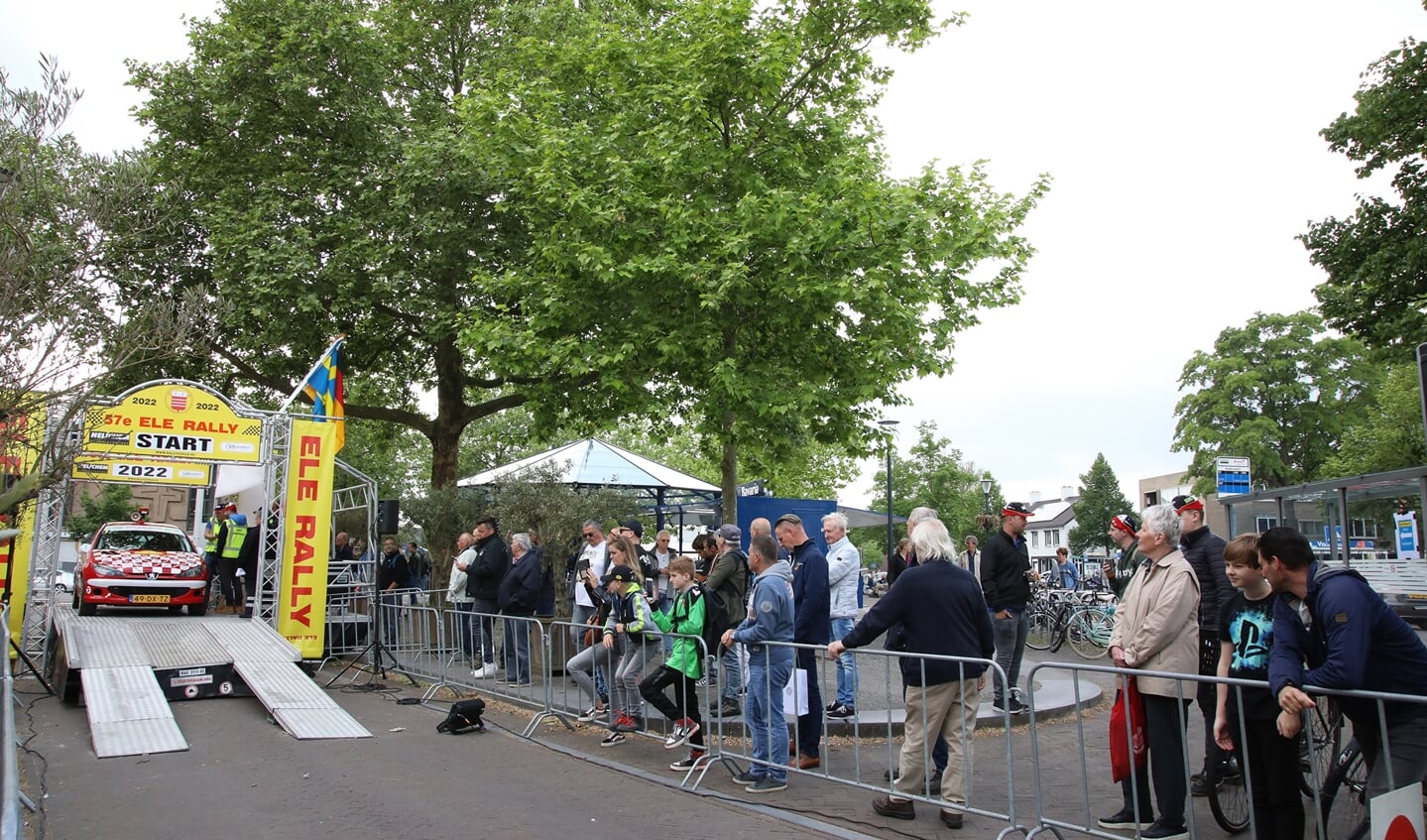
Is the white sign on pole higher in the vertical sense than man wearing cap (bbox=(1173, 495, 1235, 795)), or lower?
lower

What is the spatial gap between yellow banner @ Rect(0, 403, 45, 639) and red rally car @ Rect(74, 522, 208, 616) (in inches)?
51.3

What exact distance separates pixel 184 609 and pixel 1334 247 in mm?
23894

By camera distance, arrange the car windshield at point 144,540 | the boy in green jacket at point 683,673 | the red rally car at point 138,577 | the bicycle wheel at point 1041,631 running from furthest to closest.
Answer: the bicycle wheel at point 1041,631 < the car windshield at point 144,540 < the red rally car at point 138,577 < the boy in green jacket at point 683,673

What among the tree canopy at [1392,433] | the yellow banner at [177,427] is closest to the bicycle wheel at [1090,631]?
the yellow banner at [177,427]

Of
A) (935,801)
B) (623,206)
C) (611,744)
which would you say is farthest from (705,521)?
(935,801)

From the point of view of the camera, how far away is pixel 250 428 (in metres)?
14.2

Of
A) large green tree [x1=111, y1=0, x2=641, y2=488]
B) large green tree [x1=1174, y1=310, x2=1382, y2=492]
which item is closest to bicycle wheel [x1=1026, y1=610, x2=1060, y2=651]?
large green tree [x1=111, y1=0, x2=641, y2=488]

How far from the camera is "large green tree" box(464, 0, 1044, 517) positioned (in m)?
14.0

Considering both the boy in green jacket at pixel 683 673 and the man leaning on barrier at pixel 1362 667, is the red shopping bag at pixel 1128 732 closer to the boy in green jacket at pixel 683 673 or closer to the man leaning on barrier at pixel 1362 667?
the man leaning on barrier at pixel 1362 667

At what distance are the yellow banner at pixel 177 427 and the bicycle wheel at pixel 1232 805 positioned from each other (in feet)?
40.7

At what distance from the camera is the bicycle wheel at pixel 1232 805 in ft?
20.1

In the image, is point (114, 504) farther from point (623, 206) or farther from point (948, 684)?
point (948, 684)

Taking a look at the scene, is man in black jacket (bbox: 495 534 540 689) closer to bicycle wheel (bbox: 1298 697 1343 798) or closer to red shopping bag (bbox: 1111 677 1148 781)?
red shopping bag (bbox: 1111 677 1148 781)

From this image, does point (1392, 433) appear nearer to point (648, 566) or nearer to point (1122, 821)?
point (648, 566)
